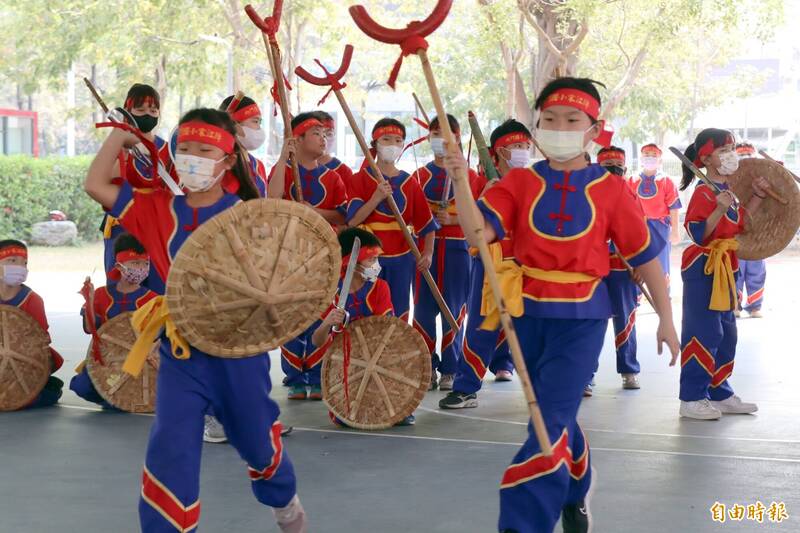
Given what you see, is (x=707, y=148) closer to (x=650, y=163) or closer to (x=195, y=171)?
(x=195, y=171)

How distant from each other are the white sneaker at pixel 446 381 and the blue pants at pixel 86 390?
2335 mm

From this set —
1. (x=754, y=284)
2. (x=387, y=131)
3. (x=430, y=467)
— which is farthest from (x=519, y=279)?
(x=754, y=284)

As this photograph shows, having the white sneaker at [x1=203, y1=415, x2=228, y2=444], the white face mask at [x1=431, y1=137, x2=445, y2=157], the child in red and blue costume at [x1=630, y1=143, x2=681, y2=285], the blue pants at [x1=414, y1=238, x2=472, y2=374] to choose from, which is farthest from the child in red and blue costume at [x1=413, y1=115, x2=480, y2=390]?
the child in red and blue costume at [x1=630, y1=143, x2=681, y2=285]

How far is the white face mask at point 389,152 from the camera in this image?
25.5 ft

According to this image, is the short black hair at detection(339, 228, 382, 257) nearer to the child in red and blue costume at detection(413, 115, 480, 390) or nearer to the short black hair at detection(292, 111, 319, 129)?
the short black hair at detection(292, 111, 319, 129)

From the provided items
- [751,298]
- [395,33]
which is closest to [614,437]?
[395,33]

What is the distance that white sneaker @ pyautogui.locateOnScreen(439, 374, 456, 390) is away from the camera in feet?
27.3

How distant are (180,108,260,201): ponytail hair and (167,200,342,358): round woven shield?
1.35 feet

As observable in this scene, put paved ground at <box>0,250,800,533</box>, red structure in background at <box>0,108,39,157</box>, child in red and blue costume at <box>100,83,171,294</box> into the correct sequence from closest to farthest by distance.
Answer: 1. paved ground at <box>0,250,800,533</box>
2. child in red and blue costume at <box>100,83,171,294</box>
3. red structure in background at <box>0,108,39,157</box>

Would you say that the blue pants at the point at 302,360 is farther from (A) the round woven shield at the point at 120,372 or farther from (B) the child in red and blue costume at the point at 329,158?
(B) the child in red and blue costume at the point at 329,158

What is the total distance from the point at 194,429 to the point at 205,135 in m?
1.01

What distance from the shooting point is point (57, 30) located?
20.2 meters

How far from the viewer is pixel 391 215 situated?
303 inches

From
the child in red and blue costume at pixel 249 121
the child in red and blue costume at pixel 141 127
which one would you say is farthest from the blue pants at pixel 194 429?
the child in red and blue costume at pixel 249 121
